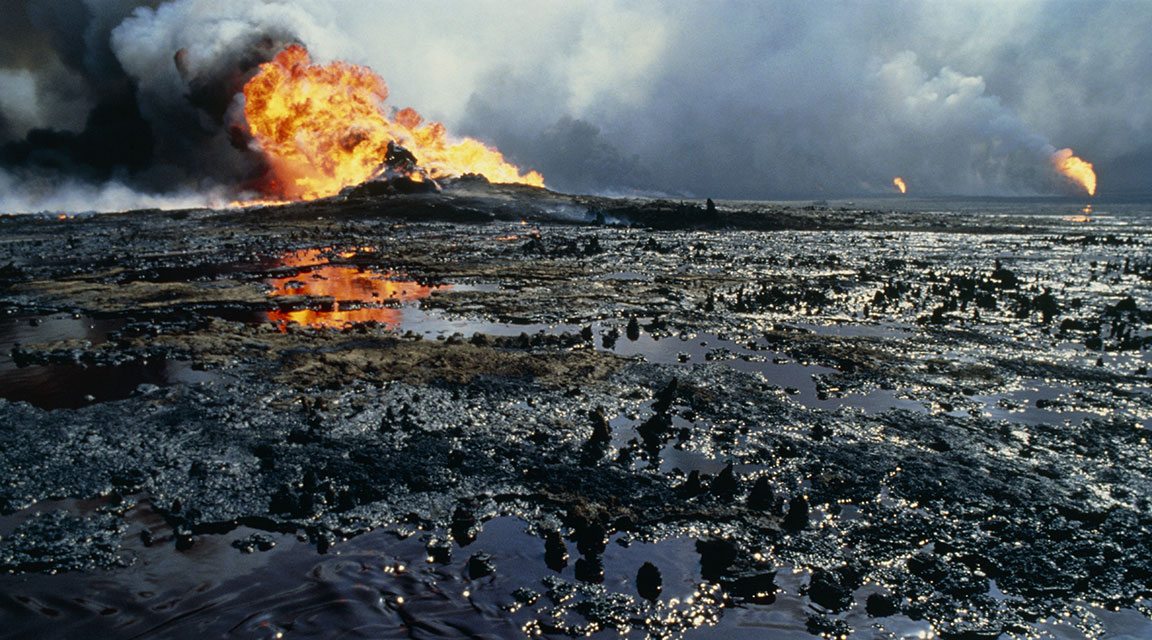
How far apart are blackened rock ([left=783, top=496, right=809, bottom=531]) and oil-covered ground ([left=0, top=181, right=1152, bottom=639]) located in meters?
0.02

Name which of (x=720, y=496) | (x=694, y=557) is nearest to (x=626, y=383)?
(x=720, y=496)

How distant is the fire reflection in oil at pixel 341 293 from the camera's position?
64.8 ft

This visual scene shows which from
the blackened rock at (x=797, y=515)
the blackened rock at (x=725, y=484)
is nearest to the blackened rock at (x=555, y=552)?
the blackened rock at (x=725, y=484)

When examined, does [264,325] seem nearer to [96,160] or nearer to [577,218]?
[577,218]

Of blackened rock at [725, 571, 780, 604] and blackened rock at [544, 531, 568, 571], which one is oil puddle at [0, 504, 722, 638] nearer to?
blackened rock at [544, 531, 568, 571]

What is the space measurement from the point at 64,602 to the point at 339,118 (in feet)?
236

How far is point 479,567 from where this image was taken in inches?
287

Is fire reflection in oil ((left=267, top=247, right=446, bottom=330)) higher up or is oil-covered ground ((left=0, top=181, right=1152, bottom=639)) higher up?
fire reflection in oil ((left=267, top=247, right=446, bottom=330))

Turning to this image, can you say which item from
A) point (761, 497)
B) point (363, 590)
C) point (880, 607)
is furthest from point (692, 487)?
point (363, 590)

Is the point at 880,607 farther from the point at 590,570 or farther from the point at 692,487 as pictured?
the point at 590,570

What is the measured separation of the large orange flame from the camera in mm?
70688

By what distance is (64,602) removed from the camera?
267 inches

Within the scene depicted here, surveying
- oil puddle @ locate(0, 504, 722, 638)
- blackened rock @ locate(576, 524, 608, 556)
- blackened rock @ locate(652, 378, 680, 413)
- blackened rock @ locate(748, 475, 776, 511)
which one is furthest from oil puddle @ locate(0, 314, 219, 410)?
blackened rock @ locate(748, 475, 776, 511)

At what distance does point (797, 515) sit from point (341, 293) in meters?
19.7
